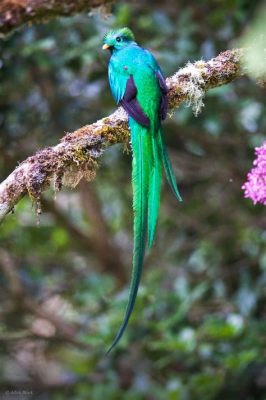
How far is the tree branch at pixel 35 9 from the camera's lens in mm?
2650

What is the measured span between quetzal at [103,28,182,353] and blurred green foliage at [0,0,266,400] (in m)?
1.08

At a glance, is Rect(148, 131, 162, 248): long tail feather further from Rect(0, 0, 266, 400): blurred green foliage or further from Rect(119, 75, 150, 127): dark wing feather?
Rect(0, 0, 266, 400): blurred green foliage

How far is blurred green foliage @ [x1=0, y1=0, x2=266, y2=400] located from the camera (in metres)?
3.68

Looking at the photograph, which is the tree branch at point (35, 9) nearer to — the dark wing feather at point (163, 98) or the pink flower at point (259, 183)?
the dark wing feather at point (163, 98)

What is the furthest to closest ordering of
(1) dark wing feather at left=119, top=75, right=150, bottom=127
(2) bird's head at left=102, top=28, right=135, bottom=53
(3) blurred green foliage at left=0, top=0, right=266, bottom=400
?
(3) blurred green foliage at left=0, top=0, right=266, bottom=400, (2) bird's head at left=102, top=28, right=135, bottom=53, (1) dark wing feather at left=119, top=75, right=150, bottom=127

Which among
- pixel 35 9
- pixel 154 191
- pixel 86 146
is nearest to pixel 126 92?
pixel 86 146

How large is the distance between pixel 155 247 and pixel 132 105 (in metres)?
2.54

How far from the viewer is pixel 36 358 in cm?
482

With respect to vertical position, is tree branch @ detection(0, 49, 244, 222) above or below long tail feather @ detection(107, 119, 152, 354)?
above

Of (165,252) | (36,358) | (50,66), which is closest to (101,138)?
(50,66)

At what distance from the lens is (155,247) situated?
4.80 meters

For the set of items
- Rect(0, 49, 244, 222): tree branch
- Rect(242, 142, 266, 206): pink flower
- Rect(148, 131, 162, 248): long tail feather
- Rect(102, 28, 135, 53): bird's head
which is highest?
Rect(102, 28, 135, 53): bird's head

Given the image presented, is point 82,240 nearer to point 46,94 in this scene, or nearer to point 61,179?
point 46,94

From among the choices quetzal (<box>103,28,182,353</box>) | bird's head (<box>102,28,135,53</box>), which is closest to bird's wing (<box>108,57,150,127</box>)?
quetzal (<box>103,28,182,353</box>)
